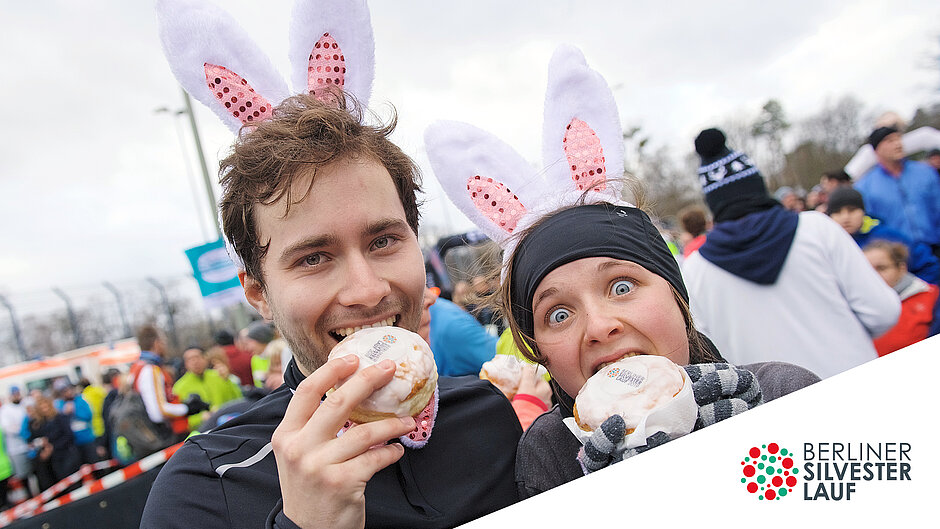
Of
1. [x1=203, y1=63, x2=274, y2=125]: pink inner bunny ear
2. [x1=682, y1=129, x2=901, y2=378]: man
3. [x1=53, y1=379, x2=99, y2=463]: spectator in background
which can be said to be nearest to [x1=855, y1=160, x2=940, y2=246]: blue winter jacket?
[x1=682, y1=129, x2=901, y2=378]: man

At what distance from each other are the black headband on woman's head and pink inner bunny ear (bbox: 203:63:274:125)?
2.54 feet

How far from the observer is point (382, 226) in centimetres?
142

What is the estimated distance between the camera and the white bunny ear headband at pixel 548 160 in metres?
1.58

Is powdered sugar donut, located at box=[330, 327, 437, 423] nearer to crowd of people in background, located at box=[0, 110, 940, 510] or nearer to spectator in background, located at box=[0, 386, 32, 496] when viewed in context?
crowd of people in background, located at box=[0, 110, 940, 510]

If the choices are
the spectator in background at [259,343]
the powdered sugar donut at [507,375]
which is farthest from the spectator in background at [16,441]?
the powdered sugar donut at [507,375]

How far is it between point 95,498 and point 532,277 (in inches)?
134

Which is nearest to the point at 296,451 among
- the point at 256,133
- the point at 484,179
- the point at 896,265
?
the point at 256,133

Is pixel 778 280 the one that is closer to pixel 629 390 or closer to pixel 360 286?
pixel 629 390

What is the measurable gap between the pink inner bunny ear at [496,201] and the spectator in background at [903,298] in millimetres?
1930

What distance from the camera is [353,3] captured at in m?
→ 1.58

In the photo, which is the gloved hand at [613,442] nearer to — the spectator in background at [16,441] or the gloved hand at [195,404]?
the gloved hand at [195,404]

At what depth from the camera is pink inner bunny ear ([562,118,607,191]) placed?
1585mm

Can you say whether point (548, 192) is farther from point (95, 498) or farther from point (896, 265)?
point (95, 498)

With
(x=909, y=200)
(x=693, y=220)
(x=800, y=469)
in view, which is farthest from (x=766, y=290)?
(x=909, y=200)
